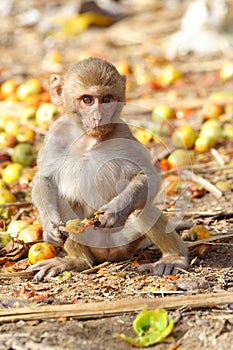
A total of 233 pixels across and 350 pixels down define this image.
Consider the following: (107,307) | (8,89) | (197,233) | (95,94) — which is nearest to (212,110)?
(8,89)

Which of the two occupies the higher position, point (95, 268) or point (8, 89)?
point (8, 89)

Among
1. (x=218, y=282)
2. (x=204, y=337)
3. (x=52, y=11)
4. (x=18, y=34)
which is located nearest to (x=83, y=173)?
(x=218, y=282)

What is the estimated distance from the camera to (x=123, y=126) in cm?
653

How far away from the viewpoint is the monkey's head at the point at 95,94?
20.5ft

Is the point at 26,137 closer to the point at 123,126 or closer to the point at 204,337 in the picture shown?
the point at 123,126

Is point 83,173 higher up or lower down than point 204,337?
higher up

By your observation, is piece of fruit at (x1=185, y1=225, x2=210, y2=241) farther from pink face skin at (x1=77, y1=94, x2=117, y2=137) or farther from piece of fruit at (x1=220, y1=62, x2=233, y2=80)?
piece of fruit at (x1=220, y1=62, x2=233, y2=80)

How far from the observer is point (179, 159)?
927 cm

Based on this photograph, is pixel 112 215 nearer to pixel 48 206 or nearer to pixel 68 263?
pixel 48 206

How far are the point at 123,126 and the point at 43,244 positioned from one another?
134 cm

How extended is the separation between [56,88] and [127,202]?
1.39 metres

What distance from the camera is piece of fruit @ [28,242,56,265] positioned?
22.1ft

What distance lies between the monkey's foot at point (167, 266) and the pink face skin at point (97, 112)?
123cm

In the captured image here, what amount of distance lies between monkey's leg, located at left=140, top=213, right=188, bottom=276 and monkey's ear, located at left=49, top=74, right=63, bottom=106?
1.45 meters
